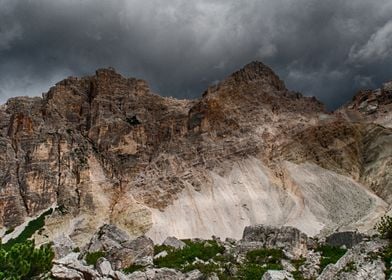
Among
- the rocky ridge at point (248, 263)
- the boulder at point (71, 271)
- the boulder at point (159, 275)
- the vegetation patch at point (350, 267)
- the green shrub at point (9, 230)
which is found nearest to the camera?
the vegetation patch at point (350, 267)

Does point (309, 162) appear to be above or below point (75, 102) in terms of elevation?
below

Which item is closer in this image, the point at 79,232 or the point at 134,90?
the point at 79,232

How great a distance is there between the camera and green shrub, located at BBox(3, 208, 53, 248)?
10488cm

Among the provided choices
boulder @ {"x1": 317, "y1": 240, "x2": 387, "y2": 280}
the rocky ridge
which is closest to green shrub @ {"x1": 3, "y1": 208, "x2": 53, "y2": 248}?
the rocky ridge

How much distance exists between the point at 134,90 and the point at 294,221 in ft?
215

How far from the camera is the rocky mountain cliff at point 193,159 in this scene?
10656 centimetres

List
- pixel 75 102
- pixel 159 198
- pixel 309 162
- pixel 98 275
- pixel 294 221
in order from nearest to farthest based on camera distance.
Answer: pixel 98 275, pixel 294 221, pixel 159 198, pixel 309 162, pixel 75 102

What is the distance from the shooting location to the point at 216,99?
137 metres

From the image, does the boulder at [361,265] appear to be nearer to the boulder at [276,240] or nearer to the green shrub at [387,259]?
the green shrub at [387,259]

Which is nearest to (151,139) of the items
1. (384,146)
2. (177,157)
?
(177,157)

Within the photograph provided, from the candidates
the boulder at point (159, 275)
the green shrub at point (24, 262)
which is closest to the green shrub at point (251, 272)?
the boulder at point (159, 275)

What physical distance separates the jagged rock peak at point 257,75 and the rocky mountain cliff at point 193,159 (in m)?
0.40

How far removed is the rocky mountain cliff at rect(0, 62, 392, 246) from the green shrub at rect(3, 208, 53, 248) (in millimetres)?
2492

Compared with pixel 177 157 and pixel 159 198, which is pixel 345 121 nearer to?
pixel 177 157
